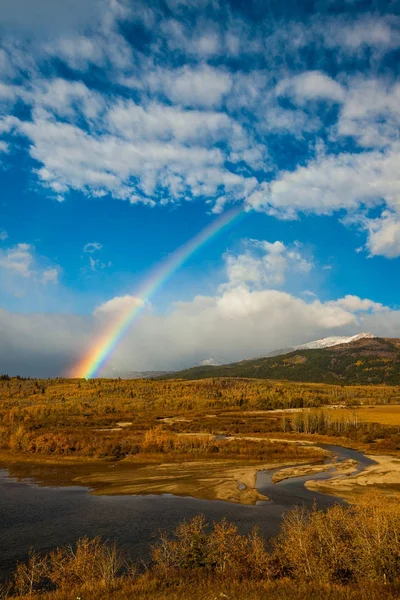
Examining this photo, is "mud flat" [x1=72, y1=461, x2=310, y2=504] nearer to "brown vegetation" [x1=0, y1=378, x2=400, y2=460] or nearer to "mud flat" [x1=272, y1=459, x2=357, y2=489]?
"mud flat" [x1=272, y1=459, x2=357, y2=489]

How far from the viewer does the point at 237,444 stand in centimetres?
6962

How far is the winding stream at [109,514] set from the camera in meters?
29.0

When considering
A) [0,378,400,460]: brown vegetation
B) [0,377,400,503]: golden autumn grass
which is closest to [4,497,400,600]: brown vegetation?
[0,377,400,503]: golden autumn grass

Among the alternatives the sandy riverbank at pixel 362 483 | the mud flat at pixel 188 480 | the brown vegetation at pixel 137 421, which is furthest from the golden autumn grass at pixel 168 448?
the sandy riverbank at pixel 362 483

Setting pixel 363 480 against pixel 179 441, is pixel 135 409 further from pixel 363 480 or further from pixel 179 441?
pixel 363 480

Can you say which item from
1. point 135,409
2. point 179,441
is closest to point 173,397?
point 135,409

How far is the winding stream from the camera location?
29016 millimetres

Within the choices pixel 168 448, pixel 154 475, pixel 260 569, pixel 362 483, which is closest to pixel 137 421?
pixel 168 448

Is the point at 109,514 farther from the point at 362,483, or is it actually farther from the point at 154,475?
the point at 362,483

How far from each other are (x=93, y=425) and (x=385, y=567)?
90928 millimetres

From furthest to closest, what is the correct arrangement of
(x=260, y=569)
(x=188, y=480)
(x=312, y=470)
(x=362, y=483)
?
(x=312, y=470) → (x=188, y=480) → (x=362, y=483) → (x=260, y=569)

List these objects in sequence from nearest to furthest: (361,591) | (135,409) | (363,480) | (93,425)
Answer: (361,591)
(363,480)
(93,425)
(135,409)

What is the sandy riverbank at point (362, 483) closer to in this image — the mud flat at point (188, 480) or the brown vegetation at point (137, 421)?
the mud flat at point (188, 480)

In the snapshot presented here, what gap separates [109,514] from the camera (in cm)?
3566
